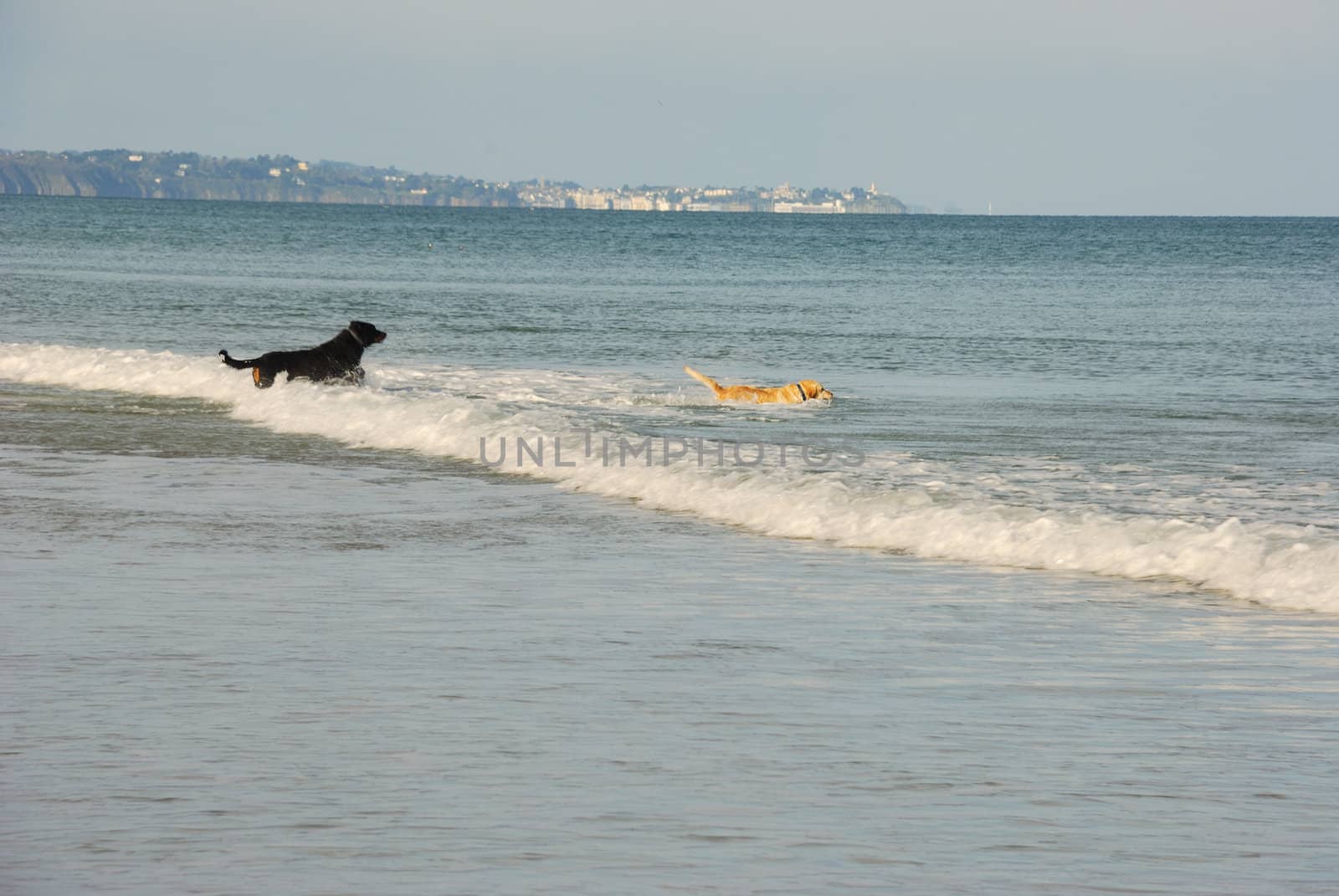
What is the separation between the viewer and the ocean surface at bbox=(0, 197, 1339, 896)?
4.04 metres

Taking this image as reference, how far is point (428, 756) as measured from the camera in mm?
4727

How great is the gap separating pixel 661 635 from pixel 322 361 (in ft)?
36.8

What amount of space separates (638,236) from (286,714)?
303ft

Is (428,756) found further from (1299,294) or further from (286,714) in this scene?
(1299,294)

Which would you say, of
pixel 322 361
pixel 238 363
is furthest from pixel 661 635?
pixel 238 363

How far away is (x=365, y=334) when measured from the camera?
677 inches

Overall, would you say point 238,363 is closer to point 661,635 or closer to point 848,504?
point 848,504

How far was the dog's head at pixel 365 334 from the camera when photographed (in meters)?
17.1

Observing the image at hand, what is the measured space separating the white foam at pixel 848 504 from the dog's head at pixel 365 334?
2.00 feet

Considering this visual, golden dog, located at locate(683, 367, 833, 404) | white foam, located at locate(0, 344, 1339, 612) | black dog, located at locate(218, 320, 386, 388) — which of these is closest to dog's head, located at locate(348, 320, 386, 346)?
black dog, located at locate(218, 320, 386, 388)

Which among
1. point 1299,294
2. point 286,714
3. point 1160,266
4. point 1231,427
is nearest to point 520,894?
point 286,714

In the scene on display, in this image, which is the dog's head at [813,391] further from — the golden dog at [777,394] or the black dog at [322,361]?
the black dog at [322,361]

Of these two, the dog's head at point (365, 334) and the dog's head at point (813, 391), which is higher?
the dog's head at point (365, 334)

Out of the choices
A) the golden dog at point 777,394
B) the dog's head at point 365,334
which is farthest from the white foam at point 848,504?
the golden dog at point 777,394
